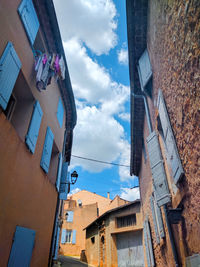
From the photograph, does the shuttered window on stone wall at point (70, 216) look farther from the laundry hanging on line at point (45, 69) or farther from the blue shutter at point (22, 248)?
the laundry hanging on line at point (45, 69)

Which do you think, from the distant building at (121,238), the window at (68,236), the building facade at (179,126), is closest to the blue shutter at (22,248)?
the building facade at (179,126)

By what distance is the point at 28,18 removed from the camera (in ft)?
17.4

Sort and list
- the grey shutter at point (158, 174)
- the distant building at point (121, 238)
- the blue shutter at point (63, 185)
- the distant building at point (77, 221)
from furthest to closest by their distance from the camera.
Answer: the distant building at point (77, 221)
the distant building at point (121, 238)
the blue shutter at point (63, 185)
the grey shutter at point (158, 174)

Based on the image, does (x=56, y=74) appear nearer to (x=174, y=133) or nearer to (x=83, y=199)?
(x=174, y=133)

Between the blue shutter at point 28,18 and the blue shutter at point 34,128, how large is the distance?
1.73 metres

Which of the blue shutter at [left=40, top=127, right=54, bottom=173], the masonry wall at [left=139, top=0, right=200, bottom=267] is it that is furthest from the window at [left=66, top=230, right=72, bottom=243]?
the masonry wall at [left=139, top=0, right=200, bottom=267]

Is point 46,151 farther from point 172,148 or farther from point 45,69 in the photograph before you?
point 172,148

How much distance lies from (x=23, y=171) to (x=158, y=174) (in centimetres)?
327

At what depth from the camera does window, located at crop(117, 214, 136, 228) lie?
43.4ft

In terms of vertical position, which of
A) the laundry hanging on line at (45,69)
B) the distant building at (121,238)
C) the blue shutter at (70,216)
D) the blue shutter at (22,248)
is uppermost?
the blue shutter at (70,216)

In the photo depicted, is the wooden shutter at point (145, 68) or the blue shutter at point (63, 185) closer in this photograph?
the wooden shutter at point (145, 68)

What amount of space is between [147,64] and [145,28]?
1.18 meters

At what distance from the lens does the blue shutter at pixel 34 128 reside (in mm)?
5130

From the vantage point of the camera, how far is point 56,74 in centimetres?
669
